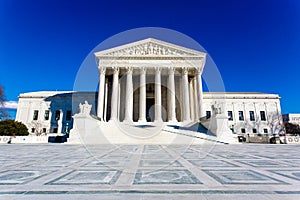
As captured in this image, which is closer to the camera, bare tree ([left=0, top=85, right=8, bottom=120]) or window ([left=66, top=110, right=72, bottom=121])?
bare tree ([left=0, top=85, right=8, bottom=120])

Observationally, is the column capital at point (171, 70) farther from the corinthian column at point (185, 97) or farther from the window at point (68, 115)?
the window at point (68, 115)

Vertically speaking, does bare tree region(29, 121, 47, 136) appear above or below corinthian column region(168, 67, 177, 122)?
below

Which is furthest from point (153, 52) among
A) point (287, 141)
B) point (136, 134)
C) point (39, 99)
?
point (39, 99)

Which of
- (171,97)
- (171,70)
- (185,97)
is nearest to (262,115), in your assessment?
(185,97)

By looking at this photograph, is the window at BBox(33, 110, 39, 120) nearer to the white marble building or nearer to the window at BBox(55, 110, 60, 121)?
the white marble building

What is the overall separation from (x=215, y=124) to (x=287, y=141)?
1138cm

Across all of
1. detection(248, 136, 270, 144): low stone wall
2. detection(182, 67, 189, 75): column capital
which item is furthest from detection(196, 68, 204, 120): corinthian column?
detection(248, 136, 270, 144): low stone wall

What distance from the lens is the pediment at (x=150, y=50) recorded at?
3356 cm

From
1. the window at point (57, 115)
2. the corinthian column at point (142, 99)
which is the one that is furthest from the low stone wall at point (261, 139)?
the window at point (57, 115)

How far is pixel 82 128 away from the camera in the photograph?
2127 cm

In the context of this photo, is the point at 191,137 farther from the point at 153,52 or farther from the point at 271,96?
the point at 271,96

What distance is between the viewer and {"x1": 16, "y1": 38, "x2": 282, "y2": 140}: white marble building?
3136 centimetres

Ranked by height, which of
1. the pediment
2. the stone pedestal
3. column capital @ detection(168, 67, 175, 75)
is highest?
the pediment

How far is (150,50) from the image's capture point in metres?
34.0
